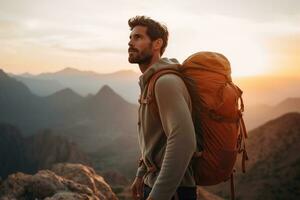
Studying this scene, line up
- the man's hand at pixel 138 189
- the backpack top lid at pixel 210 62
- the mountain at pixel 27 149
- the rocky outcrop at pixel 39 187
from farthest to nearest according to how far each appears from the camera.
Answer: the mountain at pixel 27 149 → the rocky outcrop at pixel 39 187 → the man's hand at pixel 138 189 → the backpack top lid at pixel 210 62

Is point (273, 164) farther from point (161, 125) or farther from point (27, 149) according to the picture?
point (27, 149)

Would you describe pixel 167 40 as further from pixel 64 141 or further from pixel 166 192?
pixel 64 141

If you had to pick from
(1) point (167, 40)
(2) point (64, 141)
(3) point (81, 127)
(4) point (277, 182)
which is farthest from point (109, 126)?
(1) point (167, 40)

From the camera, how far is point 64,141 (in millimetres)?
102250

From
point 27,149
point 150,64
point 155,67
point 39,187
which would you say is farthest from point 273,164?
point 27,149

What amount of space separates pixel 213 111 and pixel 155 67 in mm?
546

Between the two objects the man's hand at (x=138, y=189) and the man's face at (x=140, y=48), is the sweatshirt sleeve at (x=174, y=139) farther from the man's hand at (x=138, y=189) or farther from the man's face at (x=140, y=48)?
the man's hand at (x=138, y=189)

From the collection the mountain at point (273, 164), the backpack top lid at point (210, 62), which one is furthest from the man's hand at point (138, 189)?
the mountain at point (273, 164)

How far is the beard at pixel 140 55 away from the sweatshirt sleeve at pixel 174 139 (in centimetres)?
50

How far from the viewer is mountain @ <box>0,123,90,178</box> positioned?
103312mm

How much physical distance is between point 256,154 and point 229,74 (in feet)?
157

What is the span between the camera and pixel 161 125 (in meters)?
2.85

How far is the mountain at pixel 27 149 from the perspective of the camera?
339 ft

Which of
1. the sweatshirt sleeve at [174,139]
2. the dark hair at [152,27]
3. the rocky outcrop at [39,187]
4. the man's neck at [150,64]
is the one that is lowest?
the rocky outcrop at [39,187]
